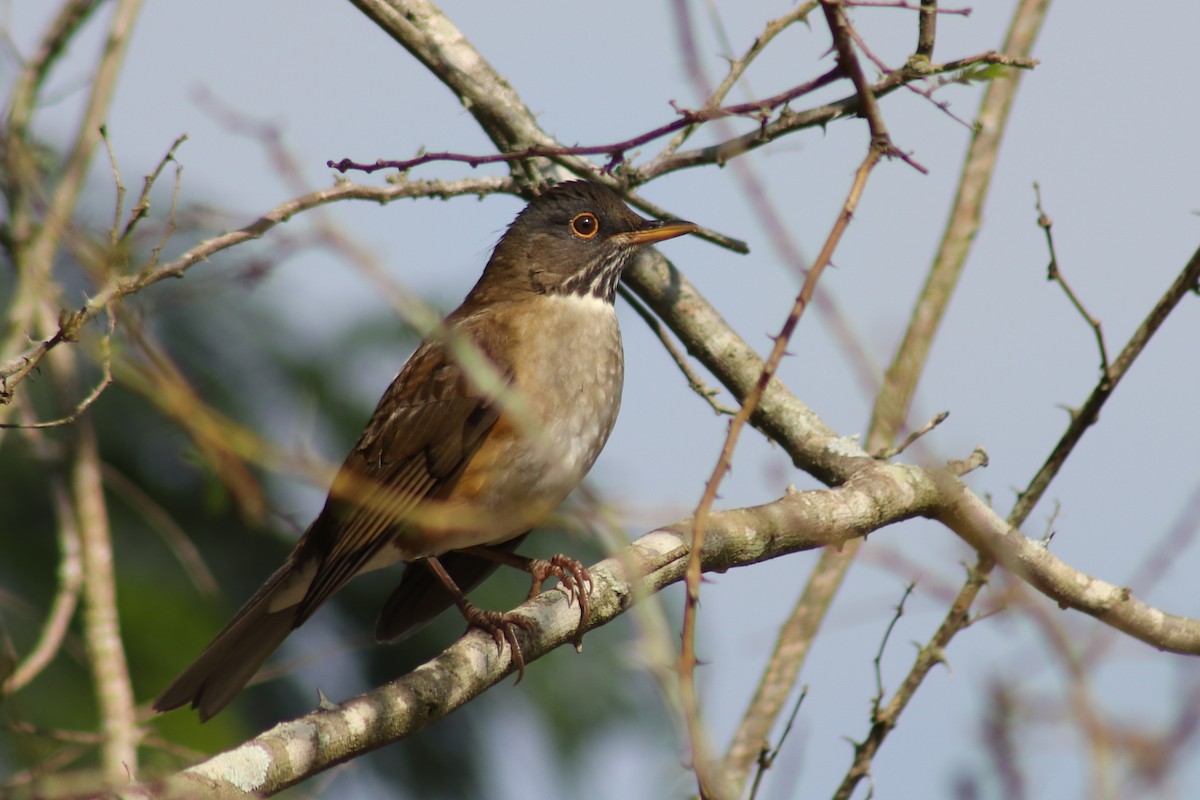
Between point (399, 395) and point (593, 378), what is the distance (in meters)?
0.86

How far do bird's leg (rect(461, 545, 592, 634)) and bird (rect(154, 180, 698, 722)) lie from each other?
0.01 metres

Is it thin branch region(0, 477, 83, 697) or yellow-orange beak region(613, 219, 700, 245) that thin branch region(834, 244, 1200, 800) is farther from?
thin branch region(0, 477, 83, 697)

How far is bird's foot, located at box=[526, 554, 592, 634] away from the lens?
3893mm

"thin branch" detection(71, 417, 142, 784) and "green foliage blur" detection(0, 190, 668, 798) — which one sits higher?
"green foliage blur" detection(0, 190, 668, 798)

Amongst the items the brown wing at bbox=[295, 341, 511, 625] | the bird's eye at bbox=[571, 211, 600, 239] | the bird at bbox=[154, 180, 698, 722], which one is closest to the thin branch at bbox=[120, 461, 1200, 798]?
the bird at bbox=[154, 180, 698, 722]

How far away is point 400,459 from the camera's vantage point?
505 centimetres

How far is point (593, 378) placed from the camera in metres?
5.00

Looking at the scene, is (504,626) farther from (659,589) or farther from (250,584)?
(250,584)

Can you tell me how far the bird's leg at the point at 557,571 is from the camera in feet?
12.9

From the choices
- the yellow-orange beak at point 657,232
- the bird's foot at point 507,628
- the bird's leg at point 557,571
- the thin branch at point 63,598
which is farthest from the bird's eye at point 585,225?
the thin branch at point 63,598

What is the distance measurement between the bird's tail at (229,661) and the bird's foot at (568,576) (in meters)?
0.91

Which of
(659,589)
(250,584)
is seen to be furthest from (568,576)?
(250,584)

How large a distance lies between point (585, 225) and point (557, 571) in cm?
188

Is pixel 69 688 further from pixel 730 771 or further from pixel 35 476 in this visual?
pixel 730 771
